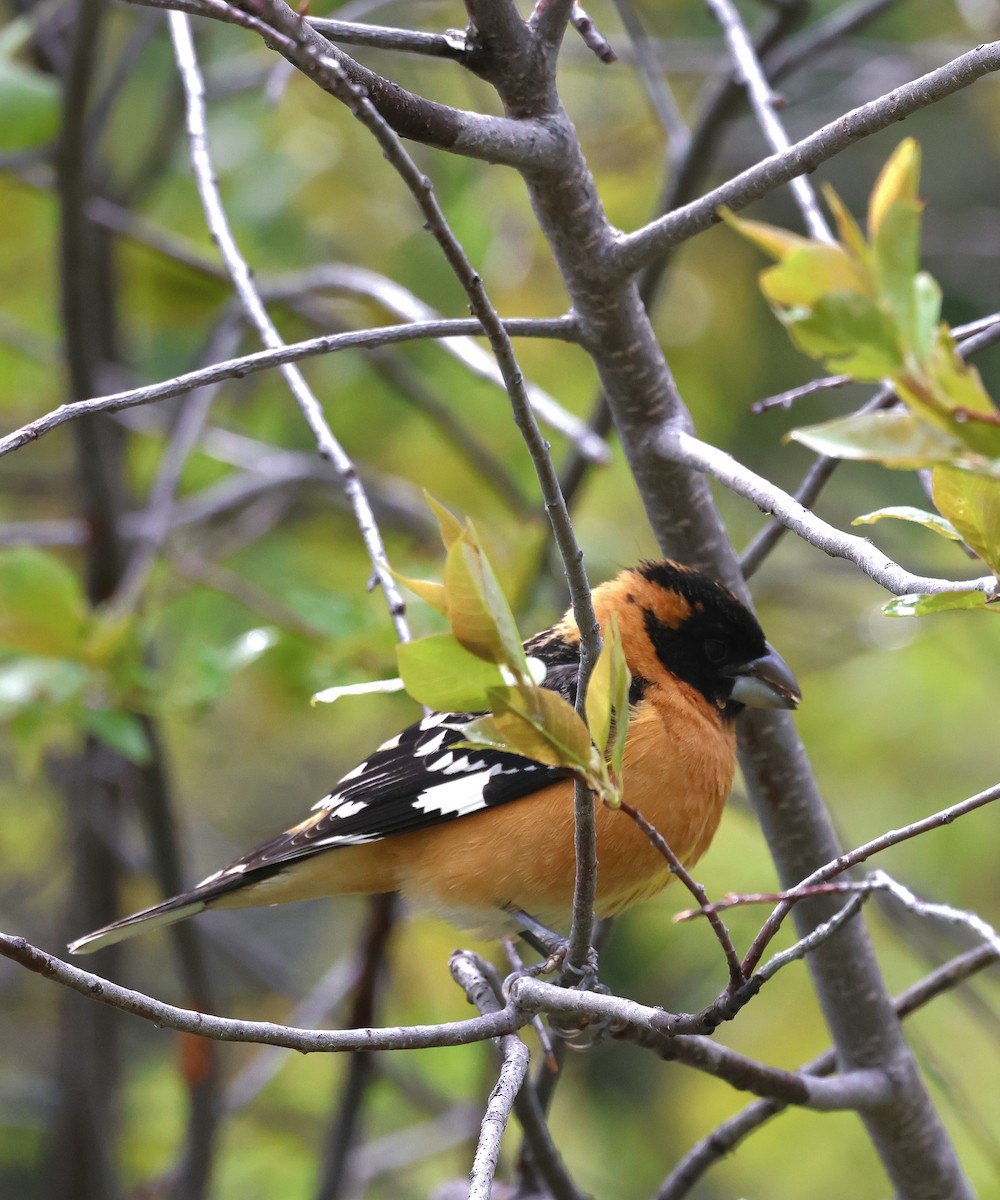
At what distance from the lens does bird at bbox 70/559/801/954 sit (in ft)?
9.70

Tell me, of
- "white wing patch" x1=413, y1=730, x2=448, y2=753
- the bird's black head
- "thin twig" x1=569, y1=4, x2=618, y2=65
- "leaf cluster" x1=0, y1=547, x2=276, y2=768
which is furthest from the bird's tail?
"thin twig" x1=569, y1=4, x2=618, y2=65

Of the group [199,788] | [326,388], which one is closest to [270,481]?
[326,388]

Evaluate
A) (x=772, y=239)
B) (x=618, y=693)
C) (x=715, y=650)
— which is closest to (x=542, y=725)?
(x=618, y=693)

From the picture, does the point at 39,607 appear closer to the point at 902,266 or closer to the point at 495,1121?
the point at 495,1121

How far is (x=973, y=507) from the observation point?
1471mm

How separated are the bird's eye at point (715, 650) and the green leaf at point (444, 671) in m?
1.87

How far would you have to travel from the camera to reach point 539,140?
7.09ft

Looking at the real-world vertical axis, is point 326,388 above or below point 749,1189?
above

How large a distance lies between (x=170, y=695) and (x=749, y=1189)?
373 centimetres

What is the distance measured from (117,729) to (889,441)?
2.60m

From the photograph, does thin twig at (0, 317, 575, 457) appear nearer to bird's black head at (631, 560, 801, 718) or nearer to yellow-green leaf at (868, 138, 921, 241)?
yellow-green leaf at (868, 138, 921, 241)

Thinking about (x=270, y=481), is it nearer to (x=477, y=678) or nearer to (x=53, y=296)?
(x=53, y=296)

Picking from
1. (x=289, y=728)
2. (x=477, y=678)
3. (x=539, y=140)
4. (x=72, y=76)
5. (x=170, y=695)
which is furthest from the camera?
(x=289, y=728)

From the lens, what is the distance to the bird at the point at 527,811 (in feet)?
9.70
